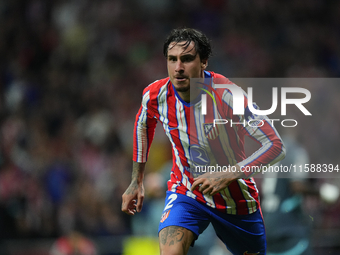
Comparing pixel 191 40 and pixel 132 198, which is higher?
pixel 191 40

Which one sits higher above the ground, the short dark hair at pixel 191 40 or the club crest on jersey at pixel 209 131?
the short dark hair at pixel 191 40

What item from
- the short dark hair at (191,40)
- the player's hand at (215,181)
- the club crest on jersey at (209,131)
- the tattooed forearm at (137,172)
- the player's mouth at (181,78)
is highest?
the short dark hair at (191,40)

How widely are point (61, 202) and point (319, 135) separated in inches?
169

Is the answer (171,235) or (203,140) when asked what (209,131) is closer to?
(203,140)

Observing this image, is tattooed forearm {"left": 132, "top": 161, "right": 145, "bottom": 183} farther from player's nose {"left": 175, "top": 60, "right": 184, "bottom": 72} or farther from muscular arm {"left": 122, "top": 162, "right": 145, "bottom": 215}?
player's nose {"left": 175, "top": 60, "right": 184, "bottom": 72}

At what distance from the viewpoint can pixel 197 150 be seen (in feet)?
11.5

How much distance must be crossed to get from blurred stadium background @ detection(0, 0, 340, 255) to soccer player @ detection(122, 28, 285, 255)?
2.15m

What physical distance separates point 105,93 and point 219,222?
18.7ft

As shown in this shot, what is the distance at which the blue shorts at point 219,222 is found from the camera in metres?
3.41

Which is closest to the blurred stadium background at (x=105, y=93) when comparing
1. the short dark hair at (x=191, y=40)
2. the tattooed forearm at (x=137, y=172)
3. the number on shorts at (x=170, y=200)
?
the tattooed forearm at (x=137, y=172)

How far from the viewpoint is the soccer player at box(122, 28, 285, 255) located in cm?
332

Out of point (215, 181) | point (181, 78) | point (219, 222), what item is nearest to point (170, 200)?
point (219, 222)

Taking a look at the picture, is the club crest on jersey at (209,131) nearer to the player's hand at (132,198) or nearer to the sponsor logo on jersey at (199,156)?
the sponsor logo on jersey at (199,156)

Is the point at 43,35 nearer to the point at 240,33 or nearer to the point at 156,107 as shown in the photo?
the point at 240,33
